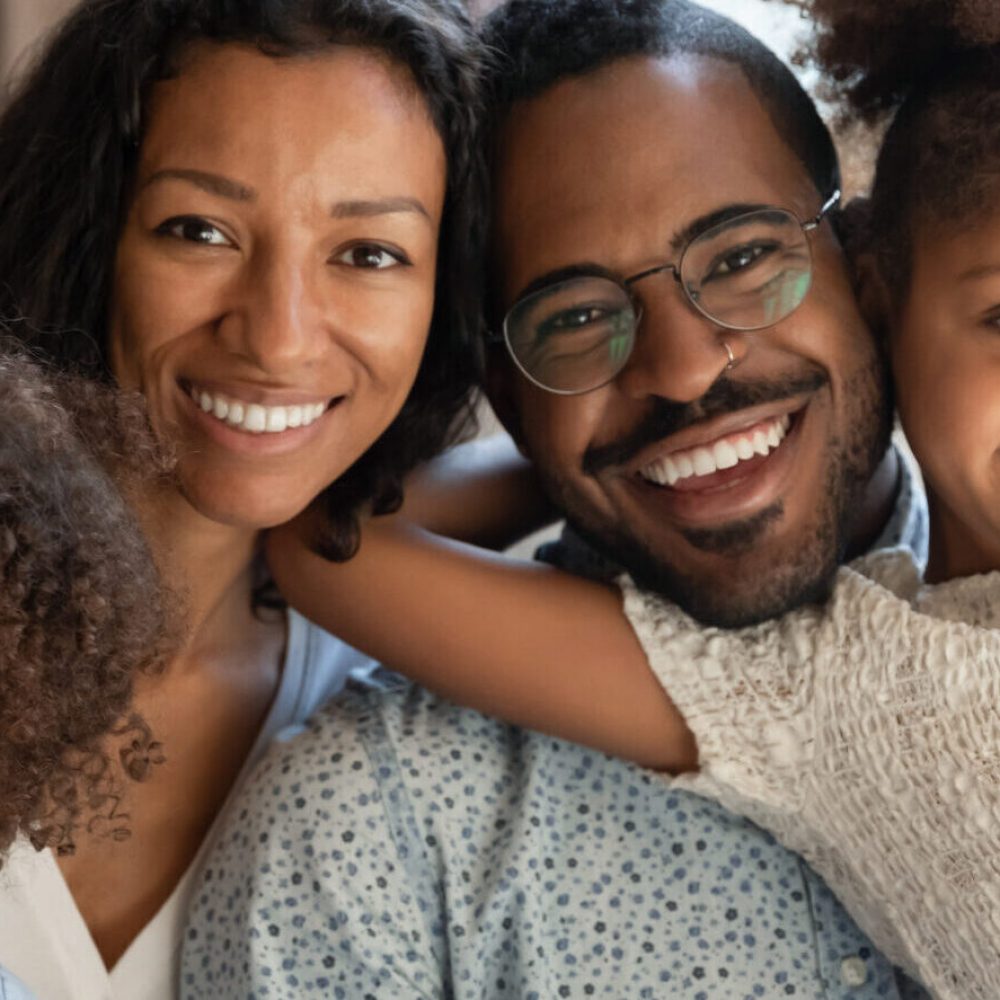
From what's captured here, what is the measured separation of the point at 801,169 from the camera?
1.64 meters

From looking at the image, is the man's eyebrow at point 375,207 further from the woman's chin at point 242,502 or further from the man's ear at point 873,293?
the man's ear at point 873,293

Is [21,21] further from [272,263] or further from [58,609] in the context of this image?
[58,609]

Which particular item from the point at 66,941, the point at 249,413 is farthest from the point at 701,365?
the point at 66,941

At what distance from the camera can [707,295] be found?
156 centimetres

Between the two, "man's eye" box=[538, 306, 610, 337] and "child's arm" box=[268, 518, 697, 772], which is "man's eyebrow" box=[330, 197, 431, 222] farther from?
"child's arm" box=[268, 518, 697, 772]

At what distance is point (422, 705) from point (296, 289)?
50 cm

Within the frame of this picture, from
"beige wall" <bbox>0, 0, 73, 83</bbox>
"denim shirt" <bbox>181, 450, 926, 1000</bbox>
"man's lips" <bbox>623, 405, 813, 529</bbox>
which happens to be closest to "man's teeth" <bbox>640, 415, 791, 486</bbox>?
"man's lips" <bbox>623, 405, 813, 529</bbox>

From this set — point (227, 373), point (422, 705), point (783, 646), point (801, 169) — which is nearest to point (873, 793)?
point (783, 646)

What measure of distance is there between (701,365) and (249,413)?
0.47 m

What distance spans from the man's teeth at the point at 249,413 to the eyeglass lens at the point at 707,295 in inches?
11.3

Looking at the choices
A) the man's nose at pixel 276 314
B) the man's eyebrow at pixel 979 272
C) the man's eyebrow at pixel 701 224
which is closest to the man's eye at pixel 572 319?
the man's eyebrow at pixel 701 224

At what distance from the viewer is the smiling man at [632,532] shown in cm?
156

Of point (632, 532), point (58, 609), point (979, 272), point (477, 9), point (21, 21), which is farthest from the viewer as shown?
point (21, 21)

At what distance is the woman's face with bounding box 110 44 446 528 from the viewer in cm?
149
